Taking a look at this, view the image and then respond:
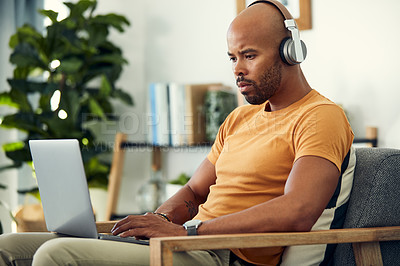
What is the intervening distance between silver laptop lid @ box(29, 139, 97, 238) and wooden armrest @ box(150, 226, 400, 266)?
0.26m

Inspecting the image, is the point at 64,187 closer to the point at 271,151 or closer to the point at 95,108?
the point at 271,151

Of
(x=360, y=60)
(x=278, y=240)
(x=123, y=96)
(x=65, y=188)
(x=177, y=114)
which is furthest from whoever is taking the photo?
(x=123, y=96)

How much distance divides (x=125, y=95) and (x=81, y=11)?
564mm

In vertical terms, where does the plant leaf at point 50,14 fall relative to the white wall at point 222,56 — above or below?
above

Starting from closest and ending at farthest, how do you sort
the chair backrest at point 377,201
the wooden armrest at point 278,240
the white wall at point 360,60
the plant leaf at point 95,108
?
the wooden armrest at point 278,240
the chair backrest at point 377,201
the white wall at point 360,60
the plant leaf at point 95,108

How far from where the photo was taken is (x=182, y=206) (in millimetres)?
1702

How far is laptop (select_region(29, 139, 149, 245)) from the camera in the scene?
4.31ft

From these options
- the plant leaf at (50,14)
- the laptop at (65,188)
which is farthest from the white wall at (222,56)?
the laptop at (65,188)

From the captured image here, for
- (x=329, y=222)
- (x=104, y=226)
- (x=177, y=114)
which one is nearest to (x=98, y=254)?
(x=104, y=226)

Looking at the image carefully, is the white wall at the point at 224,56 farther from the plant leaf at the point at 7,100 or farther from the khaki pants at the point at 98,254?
the khaki pants at the point at 98,254

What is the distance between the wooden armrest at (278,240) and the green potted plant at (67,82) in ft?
6.59

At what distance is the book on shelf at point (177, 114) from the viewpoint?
2.91 meters

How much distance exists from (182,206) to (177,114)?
1.30m

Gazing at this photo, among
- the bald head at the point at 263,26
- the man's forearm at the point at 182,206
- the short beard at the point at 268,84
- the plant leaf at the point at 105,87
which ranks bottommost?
the man's forearm at the point at 182,206
